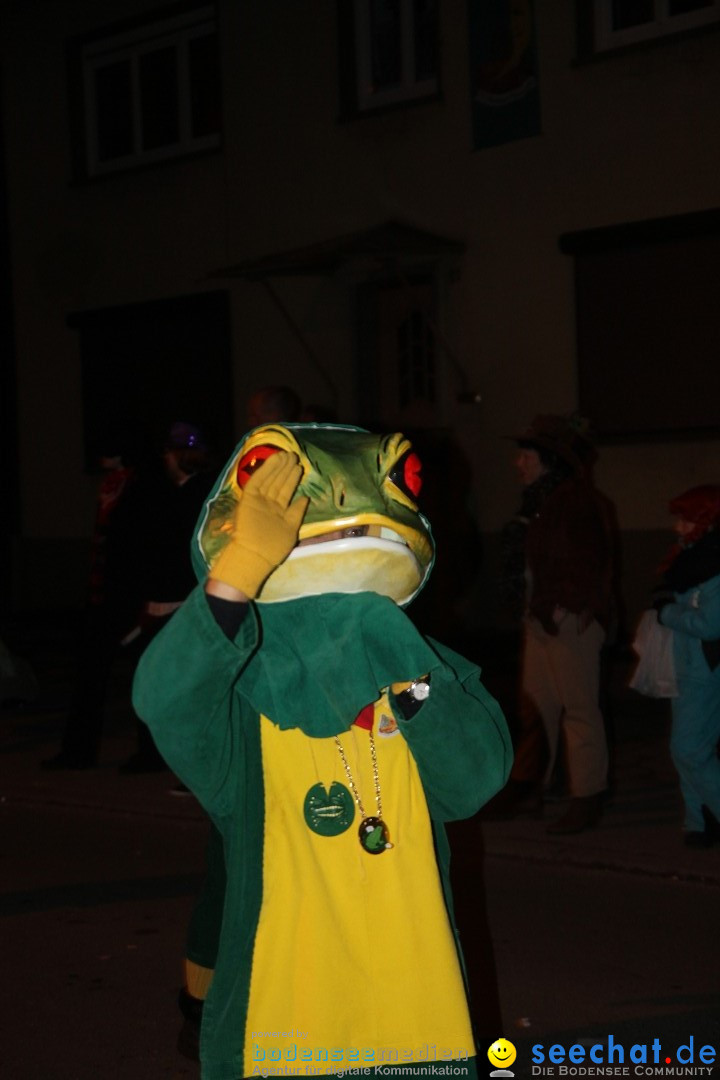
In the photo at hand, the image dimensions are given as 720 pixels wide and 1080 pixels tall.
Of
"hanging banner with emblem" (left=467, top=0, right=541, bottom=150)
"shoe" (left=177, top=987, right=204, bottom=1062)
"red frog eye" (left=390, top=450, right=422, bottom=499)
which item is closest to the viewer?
"red frog eye" (left=390, top=450, right=422, bottom=499)

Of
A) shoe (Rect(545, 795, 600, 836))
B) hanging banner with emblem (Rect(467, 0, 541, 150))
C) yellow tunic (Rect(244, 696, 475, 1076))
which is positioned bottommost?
shoe (Rect(545, 795, 600, 836))

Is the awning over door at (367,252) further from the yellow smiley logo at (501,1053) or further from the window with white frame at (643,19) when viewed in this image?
the yellow smiley logo at (501,1053)

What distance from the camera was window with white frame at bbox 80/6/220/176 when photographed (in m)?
17.4

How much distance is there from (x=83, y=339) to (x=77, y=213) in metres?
1.57

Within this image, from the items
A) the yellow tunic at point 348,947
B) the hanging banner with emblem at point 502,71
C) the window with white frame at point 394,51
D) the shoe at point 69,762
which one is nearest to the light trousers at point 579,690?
the shoe at point 69,762

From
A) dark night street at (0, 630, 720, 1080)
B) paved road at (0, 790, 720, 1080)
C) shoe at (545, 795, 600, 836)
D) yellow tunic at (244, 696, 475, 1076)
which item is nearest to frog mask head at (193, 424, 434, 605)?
yellow tunic at (244, 696, 475, 1076)

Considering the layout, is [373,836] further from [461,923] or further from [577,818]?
[577,818]

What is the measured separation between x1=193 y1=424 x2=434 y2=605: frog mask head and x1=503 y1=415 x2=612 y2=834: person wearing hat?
172 inches

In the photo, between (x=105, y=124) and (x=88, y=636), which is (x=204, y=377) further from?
(x=88, y=636)

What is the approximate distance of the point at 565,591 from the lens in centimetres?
709

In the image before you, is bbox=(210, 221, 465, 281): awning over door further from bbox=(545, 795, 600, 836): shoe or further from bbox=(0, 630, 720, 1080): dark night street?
bbox=(545, 795, 600, 836): shoe

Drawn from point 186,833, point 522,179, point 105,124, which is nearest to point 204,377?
point 105,124

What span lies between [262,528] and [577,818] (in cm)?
516

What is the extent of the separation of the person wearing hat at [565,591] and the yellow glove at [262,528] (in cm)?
466
